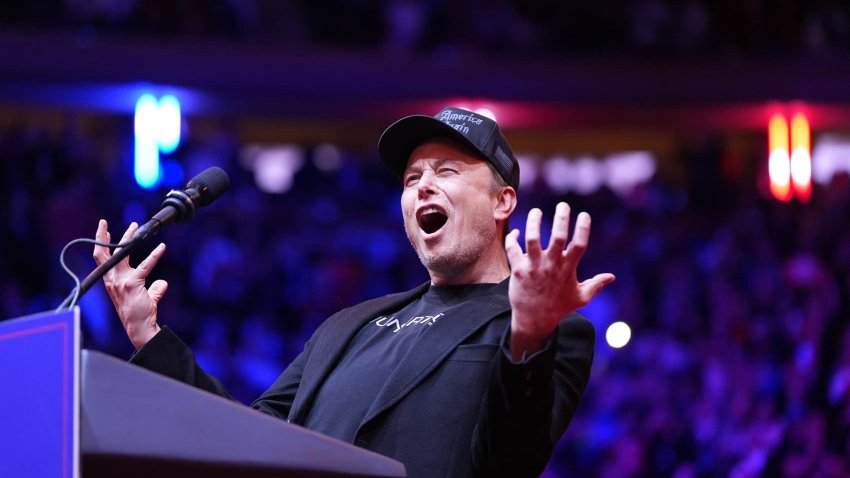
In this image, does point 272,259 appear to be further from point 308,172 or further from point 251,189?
point 308,172

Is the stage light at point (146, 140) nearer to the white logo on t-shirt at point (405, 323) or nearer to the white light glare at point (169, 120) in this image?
the white light glare at point (169, 120)

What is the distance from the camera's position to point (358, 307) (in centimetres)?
243

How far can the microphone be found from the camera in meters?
1.83

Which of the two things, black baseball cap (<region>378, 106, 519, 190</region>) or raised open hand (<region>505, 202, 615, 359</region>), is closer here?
raised open hand (<region>505, 202, 615, 359</region>)

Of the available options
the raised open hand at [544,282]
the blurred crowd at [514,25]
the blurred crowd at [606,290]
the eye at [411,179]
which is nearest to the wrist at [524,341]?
the raised open hand at [544,282]

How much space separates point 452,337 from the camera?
2.06 metres

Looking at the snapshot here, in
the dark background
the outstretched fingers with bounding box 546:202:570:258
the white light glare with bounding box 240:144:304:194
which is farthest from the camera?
the white light glare with bounding box 240:144:304:194

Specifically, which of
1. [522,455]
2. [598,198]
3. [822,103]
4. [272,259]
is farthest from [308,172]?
[522,455]

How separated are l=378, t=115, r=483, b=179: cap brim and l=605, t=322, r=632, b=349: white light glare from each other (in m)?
4.82

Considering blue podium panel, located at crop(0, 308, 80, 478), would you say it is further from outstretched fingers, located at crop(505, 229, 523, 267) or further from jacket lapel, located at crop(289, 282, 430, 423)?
Result: jacket lapel, located at crop(289, 282, 430, 423)

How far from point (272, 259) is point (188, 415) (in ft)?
19.5

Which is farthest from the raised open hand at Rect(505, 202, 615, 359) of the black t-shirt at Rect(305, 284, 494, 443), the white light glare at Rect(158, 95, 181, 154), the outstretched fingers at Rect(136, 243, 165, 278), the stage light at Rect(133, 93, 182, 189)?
the white light glare at Rect(158, 95, 181, 154)

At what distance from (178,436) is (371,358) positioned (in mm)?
767

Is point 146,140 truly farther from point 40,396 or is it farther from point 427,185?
point 40,396
